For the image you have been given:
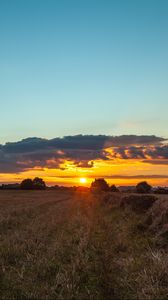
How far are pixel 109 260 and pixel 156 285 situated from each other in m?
3.62

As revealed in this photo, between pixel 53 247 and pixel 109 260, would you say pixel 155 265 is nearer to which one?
pixel 109 260

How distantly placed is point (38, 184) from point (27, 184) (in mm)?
6682

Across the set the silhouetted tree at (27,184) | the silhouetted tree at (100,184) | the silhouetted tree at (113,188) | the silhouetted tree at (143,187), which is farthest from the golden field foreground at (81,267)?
the silhouetted tree at (100,184)

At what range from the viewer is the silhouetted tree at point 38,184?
135387 mm

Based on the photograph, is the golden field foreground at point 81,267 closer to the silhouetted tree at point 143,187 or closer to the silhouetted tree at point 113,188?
the silhouetted tree at point 143,187

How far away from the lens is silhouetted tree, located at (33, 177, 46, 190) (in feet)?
444

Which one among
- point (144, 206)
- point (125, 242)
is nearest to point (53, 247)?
point (125, 242)

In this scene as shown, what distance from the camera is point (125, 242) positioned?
1496cm

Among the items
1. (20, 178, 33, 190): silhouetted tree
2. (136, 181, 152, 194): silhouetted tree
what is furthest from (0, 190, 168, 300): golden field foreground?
(20, 178, 33, 190): silhouetted tree

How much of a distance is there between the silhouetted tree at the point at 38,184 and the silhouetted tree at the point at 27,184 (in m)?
1.40

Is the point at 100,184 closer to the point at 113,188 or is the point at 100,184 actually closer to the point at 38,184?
the point at 113,188

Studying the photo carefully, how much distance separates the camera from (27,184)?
13300 centimetres

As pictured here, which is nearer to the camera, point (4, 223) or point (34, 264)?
point (34, 264)

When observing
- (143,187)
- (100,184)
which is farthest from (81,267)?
(100,184)
